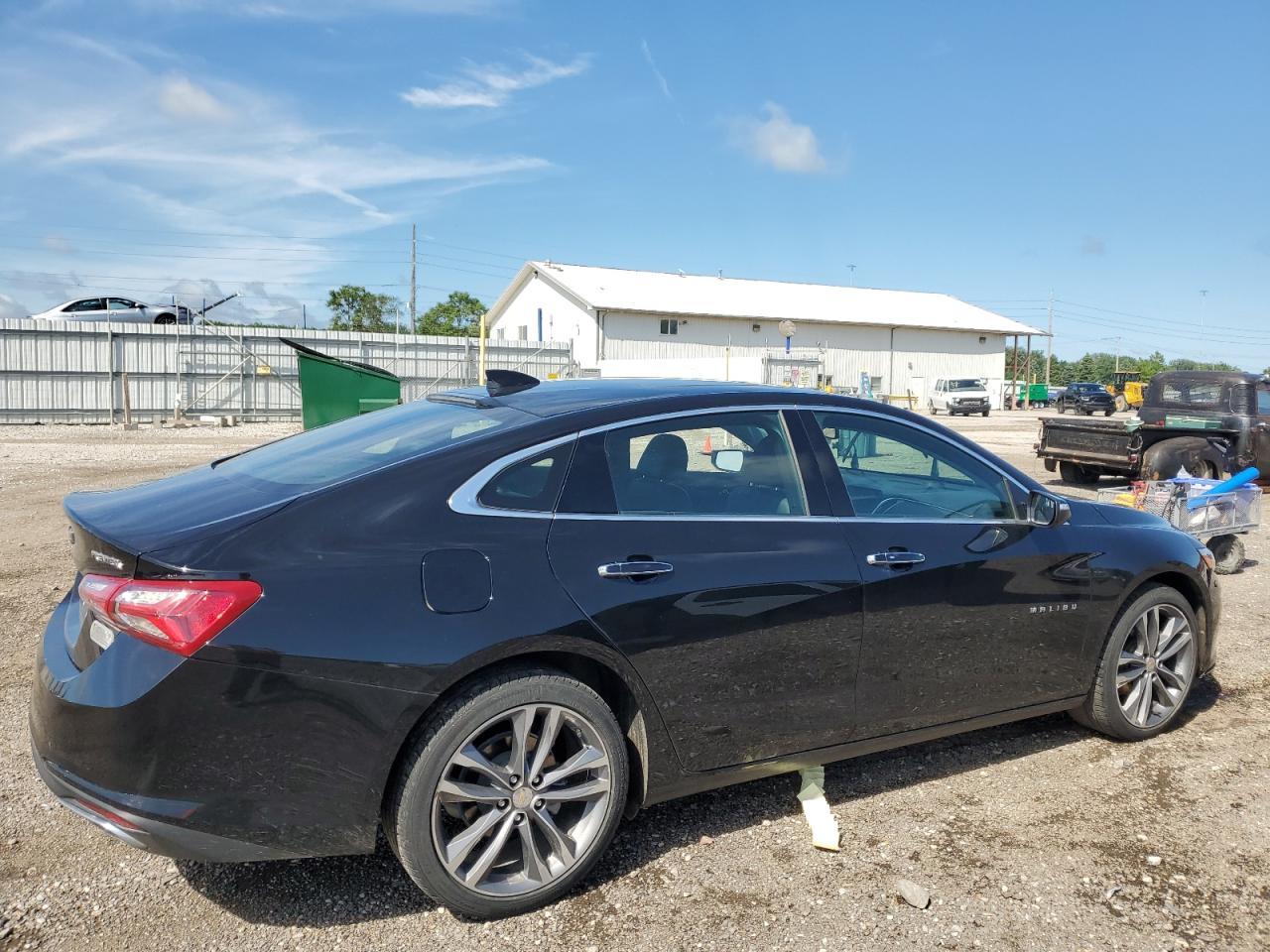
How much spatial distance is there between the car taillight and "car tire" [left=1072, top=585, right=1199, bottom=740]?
3.49 meters

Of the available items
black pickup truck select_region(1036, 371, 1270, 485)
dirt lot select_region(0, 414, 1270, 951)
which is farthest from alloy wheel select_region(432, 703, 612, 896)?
black pickup truck select_region(1036, 371, 1270, 485)

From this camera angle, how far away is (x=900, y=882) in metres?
3.15

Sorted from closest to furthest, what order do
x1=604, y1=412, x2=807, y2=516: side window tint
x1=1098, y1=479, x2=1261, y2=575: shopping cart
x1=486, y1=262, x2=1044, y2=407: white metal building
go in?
1. x1=604, y1=412, x2=807, y2=516: side window tint
2. x1=1098, y1=479, x2=1261, y2=575: shopping cart
3. x1=486, y1=262, x2=1044, y2=407: white metal building

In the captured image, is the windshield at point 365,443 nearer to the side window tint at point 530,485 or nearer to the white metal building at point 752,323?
the side window tint at point 530,485

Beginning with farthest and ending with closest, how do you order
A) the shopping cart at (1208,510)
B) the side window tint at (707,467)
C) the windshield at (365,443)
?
the shopping cart at (1208,510) < the side window tint at (707,467) < the windshield at (365,443)

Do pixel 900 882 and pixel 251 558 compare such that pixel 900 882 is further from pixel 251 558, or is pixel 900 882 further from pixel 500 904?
pixel 251 558

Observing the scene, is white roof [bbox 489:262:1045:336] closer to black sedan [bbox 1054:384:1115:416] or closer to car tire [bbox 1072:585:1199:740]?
black sedan [bbox 1054:384:1115:416]

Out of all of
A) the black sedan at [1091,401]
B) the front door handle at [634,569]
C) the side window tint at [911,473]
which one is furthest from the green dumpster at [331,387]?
the black sedan at [1091,401]

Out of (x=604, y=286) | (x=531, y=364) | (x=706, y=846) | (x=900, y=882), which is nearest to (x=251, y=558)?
(x=706, y=846)

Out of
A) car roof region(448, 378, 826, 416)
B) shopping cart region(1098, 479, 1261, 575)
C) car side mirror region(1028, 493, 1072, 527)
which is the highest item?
car roof region(448, 378, 826, 416)

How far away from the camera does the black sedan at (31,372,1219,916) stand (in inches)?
101

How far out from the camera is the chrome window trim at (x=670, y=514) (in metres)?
2.93

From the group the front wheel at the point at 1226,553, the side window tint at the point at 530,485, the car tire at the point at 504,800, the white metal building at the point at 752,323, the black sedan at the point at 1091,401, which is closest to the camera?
the car tire at the point at 504,800

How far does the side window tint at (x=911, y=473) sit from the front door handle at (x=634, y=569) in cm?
94
